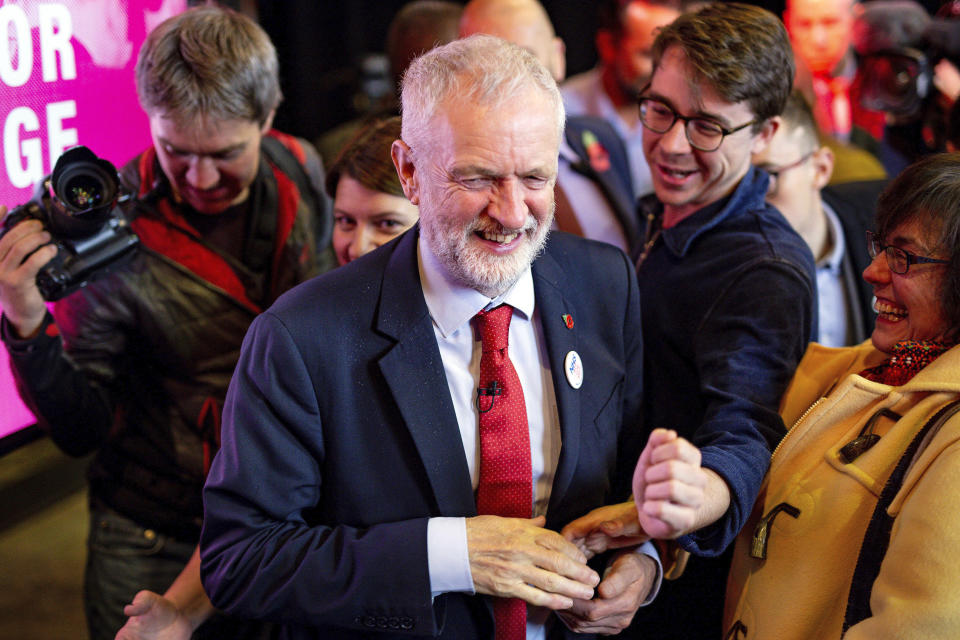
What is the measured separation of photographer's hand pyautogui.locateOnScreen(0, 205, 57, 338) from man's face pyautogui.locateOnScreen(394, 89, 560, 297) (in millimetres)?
755

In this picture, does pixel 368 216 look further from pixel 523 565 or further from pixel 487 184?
pixel 523 565

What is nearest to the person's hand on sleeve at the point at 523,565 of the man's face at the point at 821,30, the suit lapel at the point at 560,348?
the suit lapel at the point at 560,348

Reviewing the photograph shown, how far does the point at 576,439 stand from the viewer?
1644 millimetres

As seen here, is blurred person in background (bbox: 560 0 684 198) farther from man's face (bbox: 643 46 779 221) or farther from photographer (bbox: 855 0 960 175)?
man's face (bbox: 643 46 779 221)

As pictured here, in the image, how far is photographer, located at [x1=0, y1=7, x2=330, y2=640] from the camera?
2.02m

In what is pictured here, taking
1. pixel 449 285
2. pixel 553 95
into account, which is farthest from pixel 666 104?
pixel 449 285

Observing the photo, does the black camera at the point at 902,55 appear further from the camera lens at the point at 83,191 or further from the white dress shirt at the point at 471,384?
the camera lens at the point at 83,191

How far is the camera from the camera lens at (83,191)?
5.77 feet

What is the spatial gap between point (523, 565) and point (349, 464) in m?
0.34

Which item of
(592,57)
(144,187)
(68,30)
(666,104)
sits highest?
(68,30)

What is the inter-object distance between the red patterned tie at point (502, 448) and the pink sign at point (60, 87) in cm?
94

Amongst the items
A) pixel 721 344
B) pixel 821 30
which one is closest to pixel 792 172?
pixel 721 344

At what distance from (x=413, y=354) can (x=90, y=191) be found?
2.50 feet

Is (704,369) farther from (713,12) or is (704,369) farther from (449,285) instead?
(713,12)
